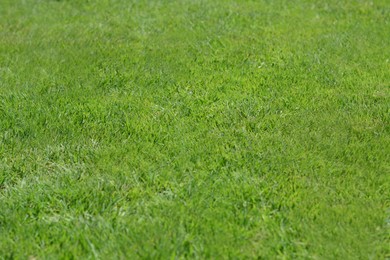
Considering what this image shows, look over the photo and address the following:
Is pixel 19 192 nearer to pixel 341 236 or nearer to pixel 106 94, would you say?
pixel 106 94

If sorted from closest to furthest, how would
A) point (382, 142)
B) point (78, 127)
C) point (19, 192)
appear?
point (19, 192), point (382, 142), point (78, 127)

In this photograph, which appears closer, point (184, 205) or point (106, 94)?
point (184, 205)

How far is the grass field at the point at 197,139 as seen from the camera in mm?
3002

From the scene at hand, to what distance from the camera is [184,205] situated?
127 inches

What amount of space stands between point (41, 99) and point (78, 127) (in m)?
0.65

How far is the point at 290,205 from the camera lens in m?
3.21

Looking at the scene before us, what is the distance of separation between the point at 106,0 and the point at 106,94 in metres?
3.18

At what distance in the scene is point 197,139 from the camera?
3926 mm

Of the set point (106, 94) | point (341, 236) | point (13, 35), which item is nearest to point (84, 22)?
point (13, 35)

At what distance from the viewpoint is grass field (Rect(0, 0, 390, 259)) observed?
9.85 ft

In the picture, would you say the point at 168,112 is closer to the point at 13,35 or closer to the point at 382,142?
the point at 382,142

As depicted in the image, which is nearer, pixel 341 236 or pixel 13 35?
pixel 341 236

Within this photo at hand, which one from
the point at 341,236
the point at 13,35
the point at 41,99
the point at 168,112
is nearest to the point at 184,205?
the point at 341,236

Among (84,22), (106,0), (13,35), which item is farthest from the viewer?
(106,0)
